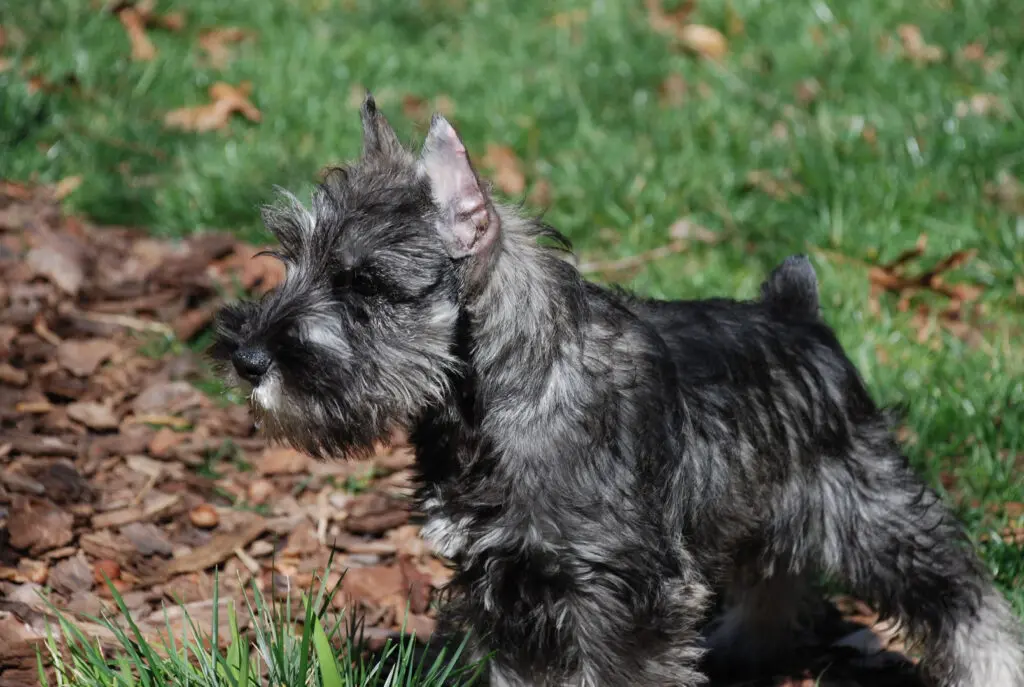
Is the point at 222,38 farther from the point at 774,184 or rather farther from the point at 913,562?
the point at 913,562

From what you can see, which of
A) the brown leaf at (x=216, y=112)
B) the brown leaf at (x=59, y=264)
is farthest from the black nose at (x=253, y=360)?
the brown leaf at (x=216, y=112)

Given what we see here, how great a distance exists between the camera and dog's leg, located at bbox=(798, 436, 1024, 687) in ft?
13.3

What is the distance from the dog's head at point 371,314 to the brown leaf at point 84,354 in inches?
89.3

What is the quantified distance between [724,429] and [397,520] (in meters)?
1.72

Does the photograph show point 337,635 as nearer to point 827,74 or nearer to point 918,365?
point 918,365

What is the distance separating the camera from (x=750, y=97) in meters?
7.80

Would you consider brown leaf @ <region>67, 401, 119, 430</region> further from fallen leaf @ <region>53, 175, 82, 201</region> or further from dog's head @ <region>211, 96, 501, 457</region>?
dog's head @ <region>211, 96, 501, 457</region>

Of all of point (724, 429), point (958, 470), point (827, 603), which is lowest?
point (827, 603)

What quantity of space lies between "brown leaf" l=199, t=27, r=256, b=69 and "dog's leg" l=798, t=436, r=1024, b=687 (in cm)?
566

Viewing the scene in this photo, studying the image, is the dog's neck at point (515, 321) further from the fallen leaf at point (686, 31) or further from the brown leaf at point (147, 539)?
the fallen leaf at point (686, 31)

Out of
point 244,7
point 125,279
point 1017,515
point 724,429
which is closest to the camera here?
point 724,429

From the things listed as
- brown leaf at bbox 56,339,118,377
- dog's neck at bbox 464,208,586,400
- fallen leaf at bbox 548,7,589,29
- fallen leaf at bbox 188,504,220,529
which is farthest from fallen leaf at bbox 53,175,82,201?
dog's neck at bbox 464,208,586,400

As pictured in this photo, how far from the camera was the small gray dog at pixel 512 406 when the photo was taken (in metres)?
3.41

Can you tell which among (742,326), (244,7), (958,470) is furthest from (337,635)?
(244,7)
